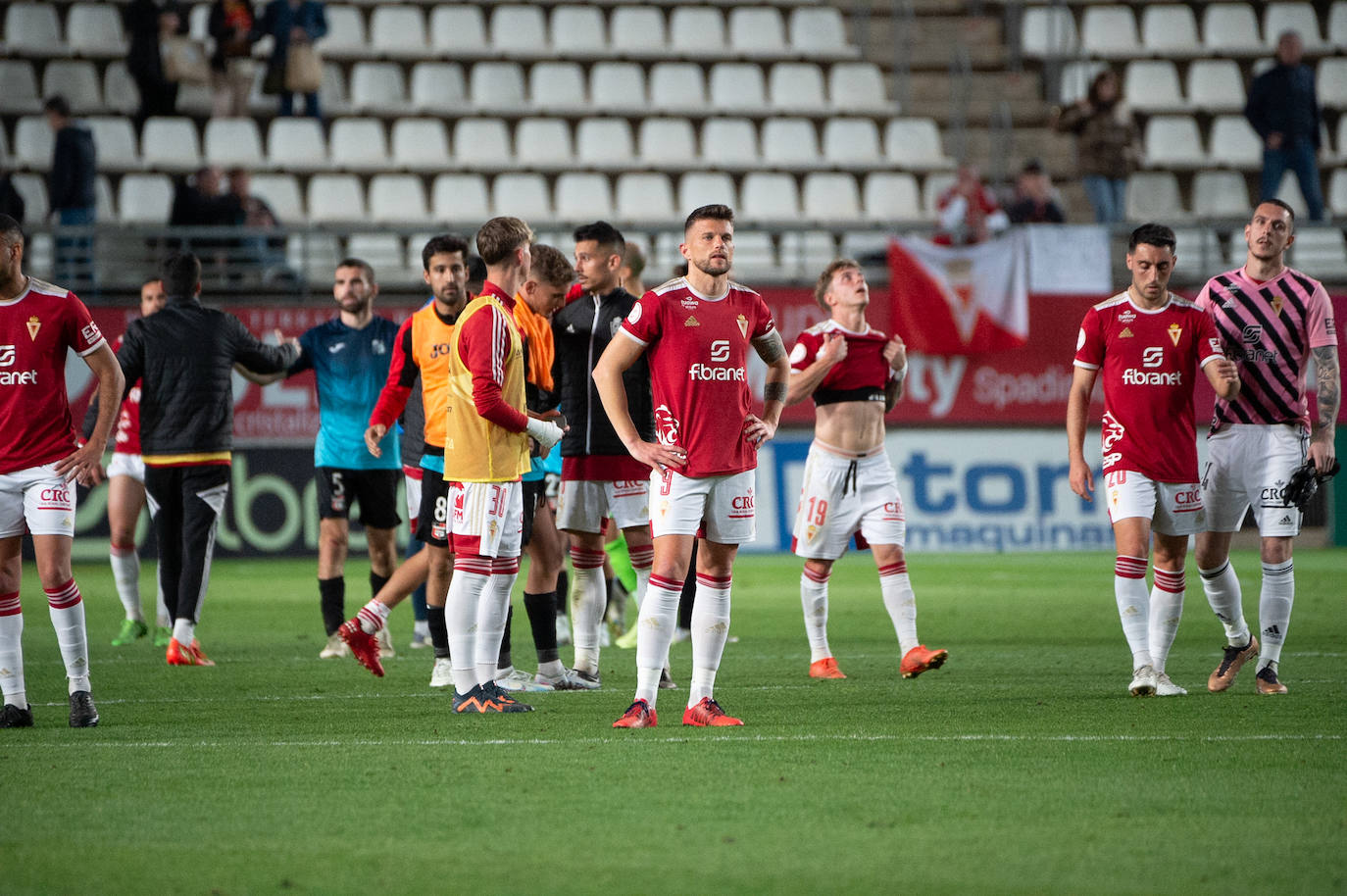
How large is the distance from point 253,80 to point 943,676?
1685 centimetres

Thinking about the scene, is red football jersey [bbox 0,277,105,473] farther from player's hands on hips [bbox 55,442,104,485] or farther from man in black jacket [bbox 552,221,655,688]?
man in black jacket [bbox 552,221,655,688]

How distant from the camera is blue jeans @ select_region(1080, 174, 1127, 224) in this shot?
67.3 feet

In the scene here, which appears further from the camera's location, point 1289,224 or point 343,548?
point 343,548

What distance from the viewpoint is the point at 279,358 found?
32.3ft

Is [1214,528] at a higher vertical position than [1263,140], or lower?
lower

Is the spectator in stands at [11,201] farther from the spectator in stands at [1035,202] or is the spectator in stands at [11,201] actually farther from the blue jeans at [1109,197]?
the blue jeans at [1109,197]

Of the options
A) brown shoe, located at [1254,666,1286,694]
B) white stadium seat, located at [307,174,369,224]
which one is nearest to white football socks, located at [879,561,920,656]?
brown shoe, located at [1254,666,1286,694]

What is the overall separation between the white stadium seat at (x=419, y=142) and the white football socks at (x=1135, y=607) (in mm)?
15150

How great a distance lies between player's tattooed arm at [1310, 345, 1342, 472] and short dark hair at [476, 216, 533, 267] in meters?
3.92

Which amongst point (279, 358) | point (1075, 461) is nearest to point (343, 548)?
point (279, 358)

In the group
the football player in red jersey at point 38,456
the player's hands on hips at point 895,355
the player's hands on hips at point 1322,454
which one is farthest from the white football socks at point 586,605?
the player's hands on hips at point 1322,454

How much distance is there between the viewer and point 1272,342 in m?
7.93

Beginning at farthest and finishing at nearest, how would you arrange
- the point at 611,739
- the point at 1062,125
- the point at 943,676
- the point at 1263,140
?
the point at 1062,125 → the point at 1263,140 → the point at 943,676 → the point at 611,739

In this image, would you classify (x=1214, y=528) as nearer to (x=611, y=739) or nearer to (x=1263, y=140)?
(x=611, y=739)
